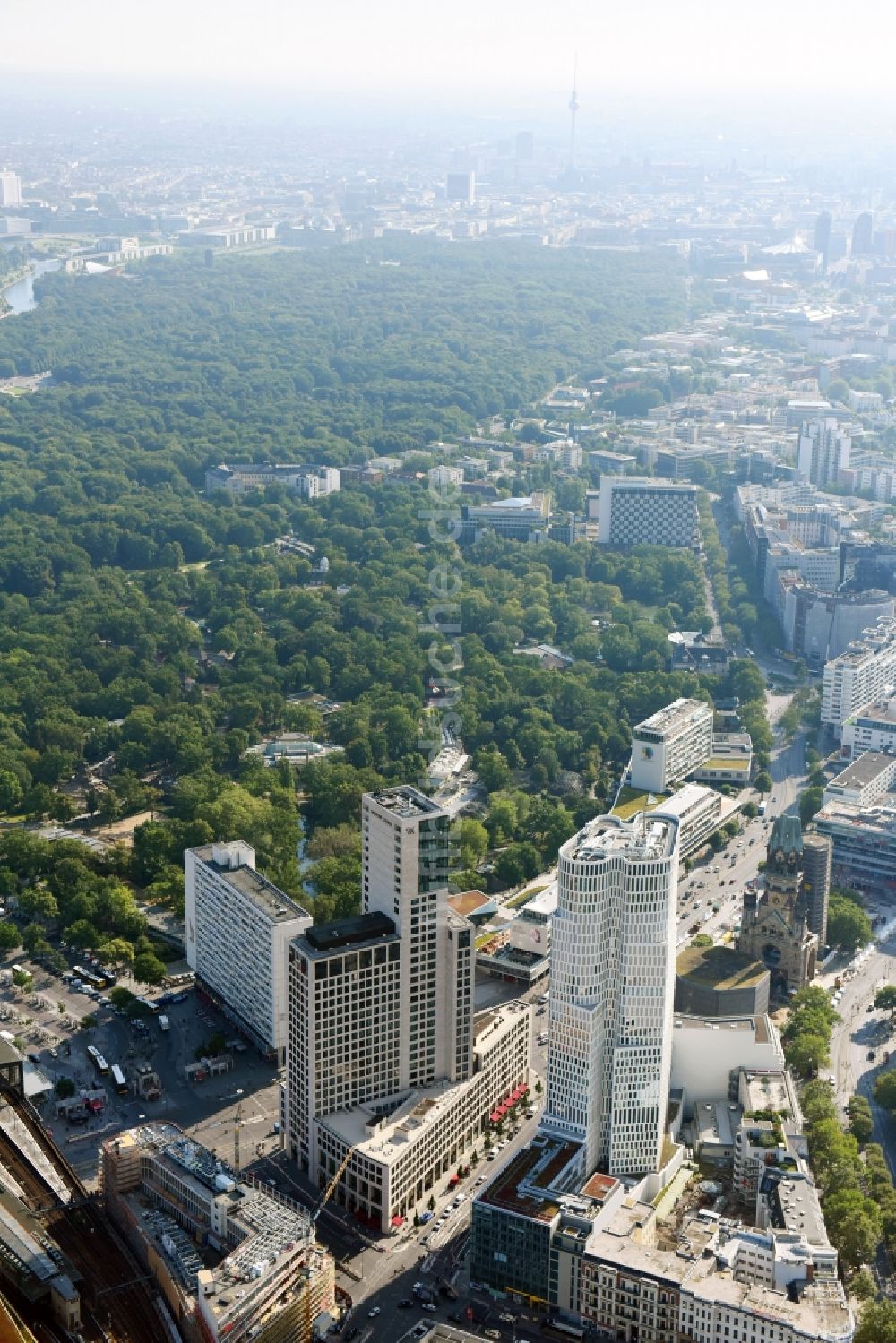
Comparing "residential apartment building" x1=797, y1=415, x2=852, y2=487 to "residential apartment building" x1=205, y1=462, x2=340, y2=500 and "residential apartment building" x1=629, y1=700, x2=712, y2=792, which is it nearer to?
"residential apartment building" x1=205, y1=462, x2=340, y2=500

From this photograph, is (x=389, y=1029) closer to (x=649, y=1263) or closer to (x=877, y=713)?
(x=649, y=1263)

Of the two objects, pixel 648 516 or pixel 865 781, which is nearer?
pixel 865 781

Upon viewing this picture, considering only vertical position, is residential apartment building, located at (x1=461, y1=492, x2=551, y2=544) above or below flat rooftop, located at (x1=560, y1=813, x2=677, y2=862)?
below

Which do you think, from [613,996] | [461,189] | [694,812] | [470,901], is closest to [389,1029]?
[613,996]

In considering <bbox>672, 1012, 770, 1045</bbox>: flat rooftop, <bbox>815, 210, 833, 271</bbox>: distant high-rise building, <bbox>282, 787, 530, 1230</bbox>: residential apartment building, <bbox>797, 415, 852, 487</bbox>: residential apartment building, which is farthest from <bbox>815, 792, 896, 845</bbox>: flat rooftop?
<bbox>815, 210, 833, 271</bbox>: distant high-rise building

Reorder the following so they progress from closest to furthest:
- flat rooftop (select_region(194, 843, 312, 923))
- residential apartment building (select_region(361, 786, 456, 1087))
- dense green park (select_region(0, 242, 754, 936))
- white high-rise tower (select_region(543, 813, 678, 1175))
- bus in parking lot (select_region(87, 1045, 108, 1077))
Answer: white high-rise tower (select_region(543, 813, 678, 1175)), residential apartment building (select_region(361, 786, 456, 1087)), bus in parking lot (select_region(87, 1045, 108, 1077)), flat rooftop (select_region(194, 843, 312, 923)), dense green park (select_region(0, 242, 754, 936))

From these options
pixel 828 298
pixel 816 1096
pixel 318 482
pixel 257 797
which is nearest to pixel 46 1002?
pixel 257 797

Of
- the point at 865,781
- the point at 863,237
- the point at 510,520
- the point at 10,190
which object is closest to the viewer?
the point at 865,781
